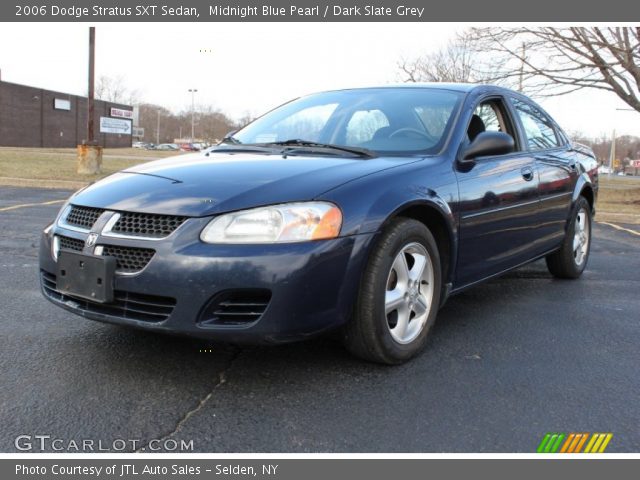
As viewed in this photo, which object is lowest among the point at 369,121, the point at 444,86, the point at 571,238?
the point at 571,238

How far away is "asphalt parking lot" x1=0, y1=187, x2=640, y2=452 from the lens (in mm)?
2316

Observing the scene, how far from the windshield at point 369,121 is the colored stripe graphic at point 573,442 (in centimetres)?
171

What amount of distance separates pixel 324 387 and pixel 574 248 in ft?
11.0

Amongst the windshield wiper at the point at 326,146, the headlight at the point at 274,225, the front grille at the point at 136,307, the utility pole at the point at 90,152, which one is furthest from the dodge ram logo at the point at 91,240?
the utility pole at the point at 90,152

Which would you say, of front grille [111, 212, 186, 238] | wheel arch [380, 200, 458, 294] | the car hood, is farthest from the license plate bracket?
wheel arch [380, 200, 458, 294]

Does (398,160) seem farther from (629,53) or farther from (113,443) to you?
(629,53)

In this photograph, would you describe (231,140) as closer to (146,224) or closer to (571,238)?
(146,224)

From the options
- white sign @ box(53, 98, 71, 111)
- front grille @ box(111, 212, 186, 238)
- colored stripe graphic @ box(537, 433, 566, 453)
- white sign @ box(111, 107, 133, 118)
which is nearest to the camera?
colored stripe graphic @ box(537, 433, 566, 453)

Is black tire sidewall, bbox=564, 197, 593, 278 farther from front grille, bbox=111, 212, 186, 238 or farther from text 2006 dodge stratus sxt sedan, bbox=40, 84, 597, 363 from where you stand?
front grille, bbox=111, 212, 186, 238

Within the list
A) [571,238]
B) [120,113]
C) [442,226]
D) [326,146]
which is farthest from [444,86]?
[120,113]

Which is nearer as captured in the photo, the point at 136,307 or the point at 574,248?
the point at 136,307

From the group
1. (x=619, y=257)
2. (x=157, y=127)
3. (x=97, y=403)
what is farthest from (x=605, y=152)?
(x=97, y=403)

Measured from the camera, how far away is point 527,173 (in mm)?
4133

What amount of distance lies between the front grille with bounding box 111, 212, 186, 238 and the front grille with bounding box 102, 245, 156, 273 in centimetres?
7
